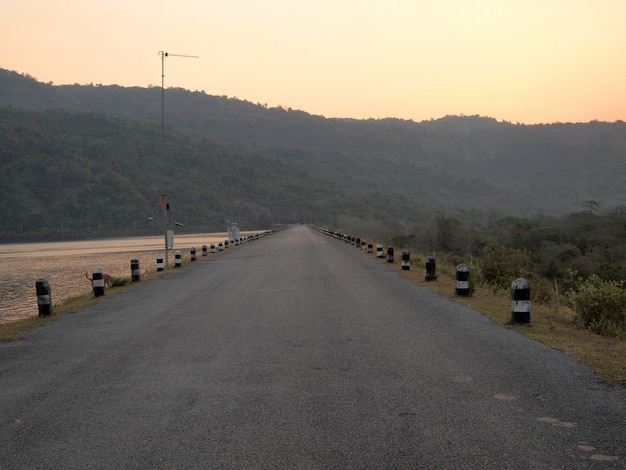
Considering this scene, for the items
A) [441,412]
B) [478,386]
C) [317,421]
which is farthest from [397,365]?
[317,421]

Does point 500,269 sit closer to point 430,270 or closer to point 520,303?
point 430,270

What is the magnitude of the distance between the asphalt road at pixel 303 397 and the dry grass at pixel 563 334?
0.85ft

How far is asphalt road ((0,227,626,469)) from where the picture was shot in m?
4.13

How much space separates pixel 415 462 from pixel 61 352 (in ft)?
19.5

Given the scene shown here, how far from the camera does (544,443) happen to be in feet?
13.9

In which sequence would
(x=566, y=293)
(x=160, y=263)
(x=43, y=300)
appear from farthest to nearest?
(x=160, y=263)
(x=566, y=293)
(x=43, y=300)

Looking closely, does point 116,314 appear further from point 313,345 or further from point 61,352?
point 313,345

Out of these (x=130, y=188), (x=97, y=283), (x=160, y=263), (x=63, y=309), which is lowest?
(x=63, y=309)

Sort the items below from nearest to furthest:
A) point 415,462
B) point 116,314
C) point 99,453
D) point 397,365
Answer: point 415,462
point 99,453
point 397,365
point 116,314

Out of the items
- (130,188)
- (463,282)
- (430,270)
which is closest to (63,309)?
(463,282)

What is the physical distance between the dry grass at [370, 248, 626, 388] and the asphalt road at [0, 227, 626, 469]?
259mm

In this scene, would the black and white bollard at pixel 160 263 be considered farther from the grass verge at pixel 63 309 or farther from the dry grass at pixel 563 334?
the dry grass at pixel 563 334

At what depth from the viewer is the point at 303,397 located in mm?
5465

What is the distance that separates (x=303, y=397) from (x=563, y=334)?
17.0 ft
